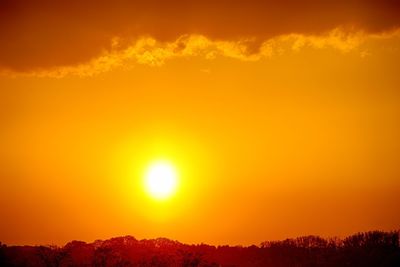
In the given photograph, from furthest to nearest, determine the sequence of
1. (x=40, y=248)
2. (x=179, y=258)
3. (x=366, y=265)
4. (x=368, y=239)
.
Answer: (x=40, y=248) < (x=179, y=258) < (x=368, y=239) < (x=366, y=265)

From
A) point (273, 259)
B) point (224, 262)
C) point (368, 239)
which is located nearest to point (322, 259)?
point (368, 239)

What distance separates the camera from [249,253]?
12950 centimetres

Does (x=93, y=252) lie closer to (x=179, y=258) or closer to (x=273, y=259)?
(x=179, y=258)

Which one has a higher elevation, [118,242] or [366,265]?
[118,242]

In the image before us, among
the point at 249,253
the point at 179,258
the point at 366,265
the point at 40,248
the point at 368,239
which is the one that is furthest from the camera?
the point at 249,253

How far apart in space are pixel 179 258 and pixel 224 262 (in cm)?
1672

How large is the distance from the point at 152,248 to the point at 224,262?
16.5 meters

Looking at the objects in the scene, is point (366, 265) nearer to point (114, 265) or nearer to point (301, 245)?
point (301, 245)

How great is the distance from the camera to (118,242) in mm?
135750

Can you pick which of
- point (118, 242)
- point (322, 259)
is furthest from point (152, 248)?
point (322, 259)

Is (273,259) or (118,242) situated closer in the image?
(273,259)

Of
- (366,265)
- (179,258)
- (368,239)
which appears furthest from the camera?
(179,258)

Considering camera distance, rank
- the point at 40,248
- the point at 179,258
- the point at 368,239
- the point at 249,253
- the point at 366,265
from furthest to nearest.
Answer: the point at 249,253 < the point at 40,248 < the point at 179,258 < the point at 368,239 < the point at 366,265

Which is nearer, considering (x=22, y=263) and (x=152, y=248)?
(x=22, y=263)
